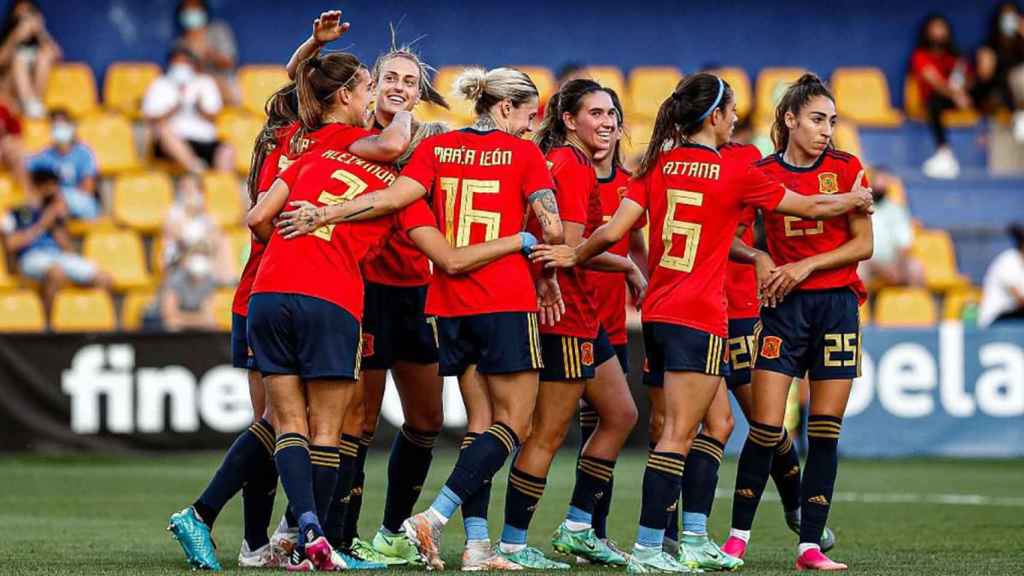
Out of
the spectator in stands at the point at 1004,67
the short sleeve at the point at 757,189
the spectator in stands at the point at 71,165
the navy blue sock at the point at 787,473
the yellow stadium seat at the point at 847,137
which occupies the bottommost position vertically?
the navy blue sock at the point at 787,473

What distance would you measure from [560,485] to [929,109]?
8454mm

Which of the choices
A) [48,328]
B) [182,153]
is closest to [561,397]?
[48,328]

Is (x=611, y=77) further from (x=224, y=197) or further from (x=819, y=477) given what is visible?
(x=819, y=477)

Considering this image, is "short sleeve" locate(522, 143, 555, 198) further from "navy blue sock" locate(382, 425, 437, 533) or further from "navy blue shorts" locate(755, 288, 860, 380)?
"navy blue sock" locate(382, 425, 437, 533)

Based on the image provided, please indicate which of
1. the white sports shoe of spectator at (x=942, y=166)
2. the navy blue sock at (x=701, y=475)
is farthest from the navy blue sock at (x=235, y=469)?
the white sports shoe of spectator at (x=942, y=166)

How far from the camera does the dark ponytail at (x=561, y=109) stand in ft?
25.1

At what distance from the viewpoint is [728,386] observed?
784 cm

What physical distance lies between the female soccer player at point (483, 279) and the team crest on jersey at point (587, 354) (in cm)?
41

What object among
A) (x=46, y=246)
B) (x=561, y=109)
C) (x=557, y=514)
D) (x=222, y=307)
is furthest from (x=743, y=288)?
(x=46, y=246)

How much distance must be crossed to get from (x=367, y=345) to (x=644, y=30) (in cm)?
1327

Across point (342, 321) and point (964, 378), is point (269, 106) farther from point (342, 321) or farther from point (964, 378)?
point (964, 378)

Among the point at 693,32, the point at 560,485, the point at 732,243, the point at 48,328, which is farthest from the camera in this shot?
the point at 693,32

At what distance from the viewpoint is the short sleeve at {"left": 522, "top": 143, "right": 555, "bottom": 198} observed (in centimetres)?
700

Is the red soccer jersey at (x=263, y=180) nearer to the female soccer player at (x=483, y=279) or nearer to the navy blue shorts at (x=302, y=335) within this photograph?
the navy blue shorts at (x=302, y=335)
